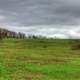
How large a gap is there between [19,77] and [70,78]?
6.34 meters

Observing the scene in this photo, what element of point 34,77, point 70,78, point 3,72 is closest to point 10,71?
point 3,72

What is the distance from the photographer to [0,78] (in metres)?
34.6

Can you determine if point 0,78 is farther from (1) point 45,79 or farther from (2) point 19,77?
(1) point 45,79

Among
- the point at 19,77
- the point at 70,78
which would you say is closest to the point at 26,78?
the point at 19,77

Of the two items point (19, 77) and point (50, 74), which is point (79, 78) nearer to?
point (50, 74)

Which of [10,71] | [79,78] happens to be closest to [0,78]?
[10,71]

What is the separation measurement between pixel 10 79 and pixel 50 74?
7373 millimetres

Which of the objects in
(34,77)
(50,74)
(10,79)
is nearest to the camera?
(10,79)

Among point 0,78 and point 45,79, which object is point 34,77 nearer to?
point 45,79

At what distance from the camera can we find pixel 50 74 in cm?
3988

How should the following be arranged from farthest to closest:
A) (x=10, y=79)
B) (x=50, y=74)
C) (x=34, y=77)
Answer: (x=50, y=74), (x=34, y=77), (x=10, y=79)

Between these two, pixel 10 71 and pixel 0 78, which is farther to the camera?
pixel 10 71

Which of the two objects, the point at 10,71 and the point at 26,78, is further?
the point at 10,71

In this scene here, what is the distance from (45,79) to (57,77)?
2.46 meters
